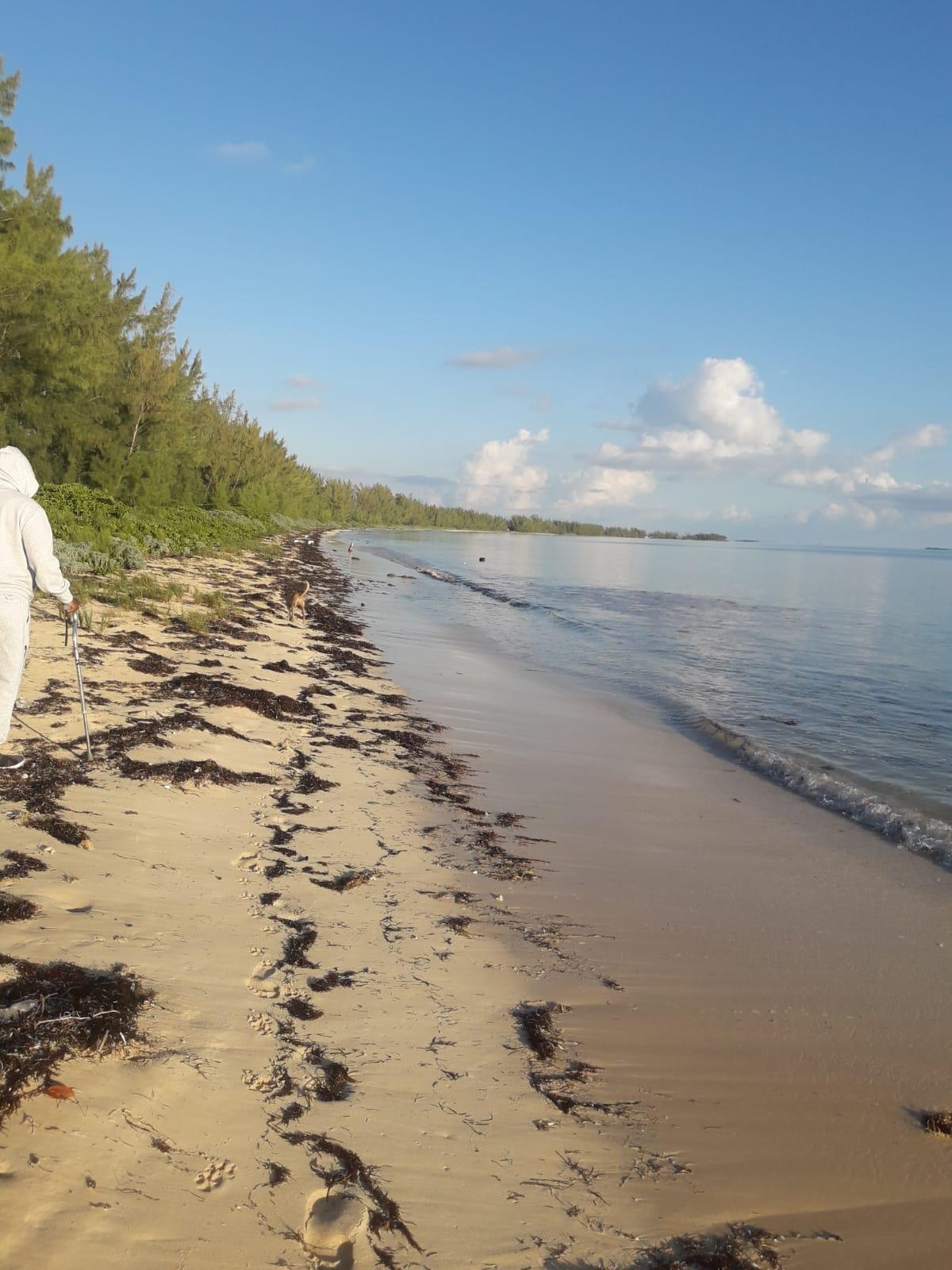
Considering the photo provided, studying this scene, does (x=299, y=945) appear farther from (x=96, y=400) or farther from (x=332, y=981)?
(x=96, y=400)

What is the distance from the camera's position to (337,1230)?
245 centimetres

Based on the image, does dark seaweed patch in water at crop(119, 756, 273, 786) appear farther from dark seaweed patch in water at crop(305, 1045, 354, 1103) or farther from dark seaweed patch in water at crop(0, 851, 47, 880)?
dark seaweed patch in water at crop(305, 1045, 354, 1103)

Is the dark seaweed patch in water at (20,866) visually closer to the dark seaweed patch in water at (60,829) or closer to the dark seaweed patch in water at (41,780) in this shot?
the dark seaweed patch in water at (60,829)

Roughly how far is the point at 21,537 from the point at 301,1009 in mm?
3961

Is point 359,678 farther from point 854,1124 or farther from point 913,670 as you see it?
point 913,670

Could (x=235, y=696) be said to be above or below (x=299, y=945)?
above

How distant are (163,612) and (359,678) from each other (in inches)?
146

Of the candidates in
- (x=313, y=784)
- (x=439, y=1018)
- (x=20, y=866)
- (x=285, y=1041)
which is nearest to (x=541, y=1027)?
(x=439, y=1018)

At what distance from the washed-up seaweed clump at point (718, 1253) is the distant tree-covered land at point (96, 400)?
17.9 meters

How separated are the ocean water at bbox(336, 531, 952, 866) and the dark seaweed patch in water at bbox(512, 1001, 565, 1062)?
487cm

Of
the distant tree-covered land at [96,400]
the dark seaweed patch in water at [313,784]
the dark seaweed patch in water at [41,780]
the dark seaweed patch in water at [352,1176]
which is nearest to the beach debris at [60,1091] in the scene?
the dark seaweed patch in water at [352,1176]

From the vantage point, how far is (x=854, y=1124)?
11.2 ft

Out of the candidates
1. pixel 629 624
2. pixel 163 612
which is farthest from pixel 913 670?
pixel 163 612

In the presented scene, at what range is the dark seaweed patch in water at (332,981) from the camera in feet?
12.3
